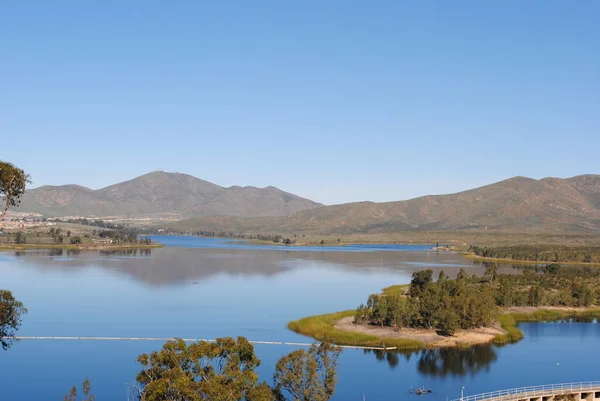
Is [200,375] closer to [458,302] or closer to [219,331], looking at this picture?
[219,331]

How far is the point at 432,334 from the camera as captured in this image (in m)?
80.1

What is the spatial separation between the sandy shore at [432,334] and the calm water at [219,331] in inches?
110

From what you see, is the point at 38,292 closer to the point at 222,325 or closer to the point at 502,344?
the point at 222,325

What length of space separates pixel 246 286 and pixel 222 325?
152 ft

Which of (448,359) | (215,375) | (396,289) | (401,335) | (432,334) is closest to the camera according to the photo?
(215,375)

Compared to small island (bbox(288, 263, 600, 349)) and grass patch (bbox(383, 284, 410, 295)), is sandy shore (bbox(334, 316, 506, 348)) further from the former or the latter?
grass patch (bbox(383, 284, 410, 295))

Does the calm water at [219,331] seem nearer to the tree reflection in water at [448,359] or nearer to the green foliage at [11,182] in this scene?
the tree reflection in water at [448,359]

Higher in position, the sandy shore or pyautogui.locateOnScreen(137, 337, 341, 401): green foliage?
pyautogui.locateOnScreen(137, 337, 341, 401): green foliage

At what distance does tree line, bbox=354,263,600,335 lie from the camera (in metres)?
83.1

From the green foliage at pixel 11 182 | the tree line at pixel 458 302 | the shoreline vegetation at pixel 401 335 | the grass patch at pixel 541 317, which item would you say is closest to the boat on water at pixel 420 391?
the shoreline vegetation at pixel 401 335

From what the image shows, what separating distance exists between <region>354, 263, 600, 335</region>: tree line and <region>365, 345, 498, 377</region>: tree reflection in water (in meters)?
5.93

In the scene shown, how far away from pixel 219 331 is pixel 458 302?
101 feet

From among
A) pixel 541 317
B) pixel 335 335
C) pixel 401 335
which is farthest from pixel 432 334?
pixel 541 317

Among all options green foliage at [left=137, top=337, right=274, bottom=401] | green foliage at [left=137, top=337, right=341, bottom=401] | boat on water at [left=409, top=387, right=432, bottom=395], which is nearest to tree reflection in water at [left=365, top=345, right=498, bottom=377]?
boat on water at [left=409, top=387, right=432, bottom=395]
